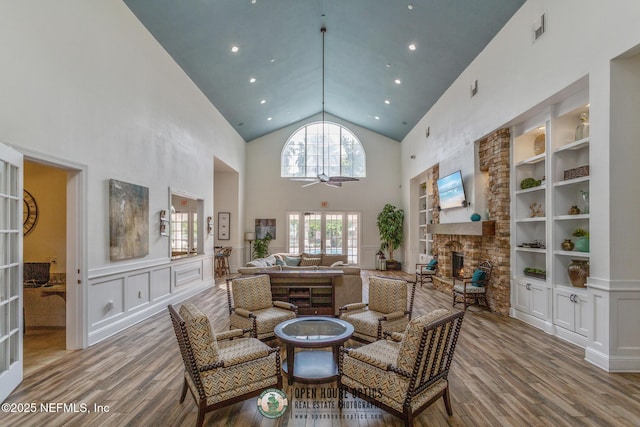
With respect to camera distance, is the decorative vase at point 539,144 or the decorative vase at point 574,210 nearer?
the decorative vase at point 574,210

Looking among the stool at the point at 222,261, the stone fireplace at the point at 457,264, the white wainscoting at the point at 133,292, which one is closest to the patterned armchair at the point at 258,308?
the white wainscoting at the point at 133,292

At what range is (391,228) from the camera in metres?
11.7

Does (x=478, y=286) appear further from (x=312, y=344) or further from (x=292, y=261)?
(x=312, y=344)

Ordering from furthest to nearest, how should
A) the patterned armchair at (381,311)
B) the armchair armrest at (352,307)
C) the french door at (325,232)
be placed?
1. the french door at (325,232)
2. the armchair armrest at (352,307)
3. the patterned armchair at (381,311)

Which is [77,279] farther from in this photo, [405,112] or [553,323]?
[405,112]

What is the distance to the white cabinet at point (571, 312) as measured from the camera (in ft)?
13.6

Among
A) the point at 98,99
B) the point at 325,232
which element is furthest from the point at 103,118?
the point at 325,232

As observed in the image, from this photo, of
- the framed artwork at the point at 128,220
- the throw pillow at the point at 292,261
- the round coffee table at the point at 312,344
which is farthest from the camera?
the throw pillow at the point at 292,261

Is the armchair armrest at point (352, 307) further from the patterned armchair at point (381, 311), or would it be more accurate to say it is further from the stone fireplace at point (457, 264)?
the stone fireplace at point (457, 264)

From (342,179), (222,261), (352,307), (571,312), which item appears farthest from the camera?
(222,261)

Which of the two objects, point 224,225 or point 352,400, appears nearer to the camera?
point 352,400

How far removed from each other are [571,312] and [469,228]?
2.40 m

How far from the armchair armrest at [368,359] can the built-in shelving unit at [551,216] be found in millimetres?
2961

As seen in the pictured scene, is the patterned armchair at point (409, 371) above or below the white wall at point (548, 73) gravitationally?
below
